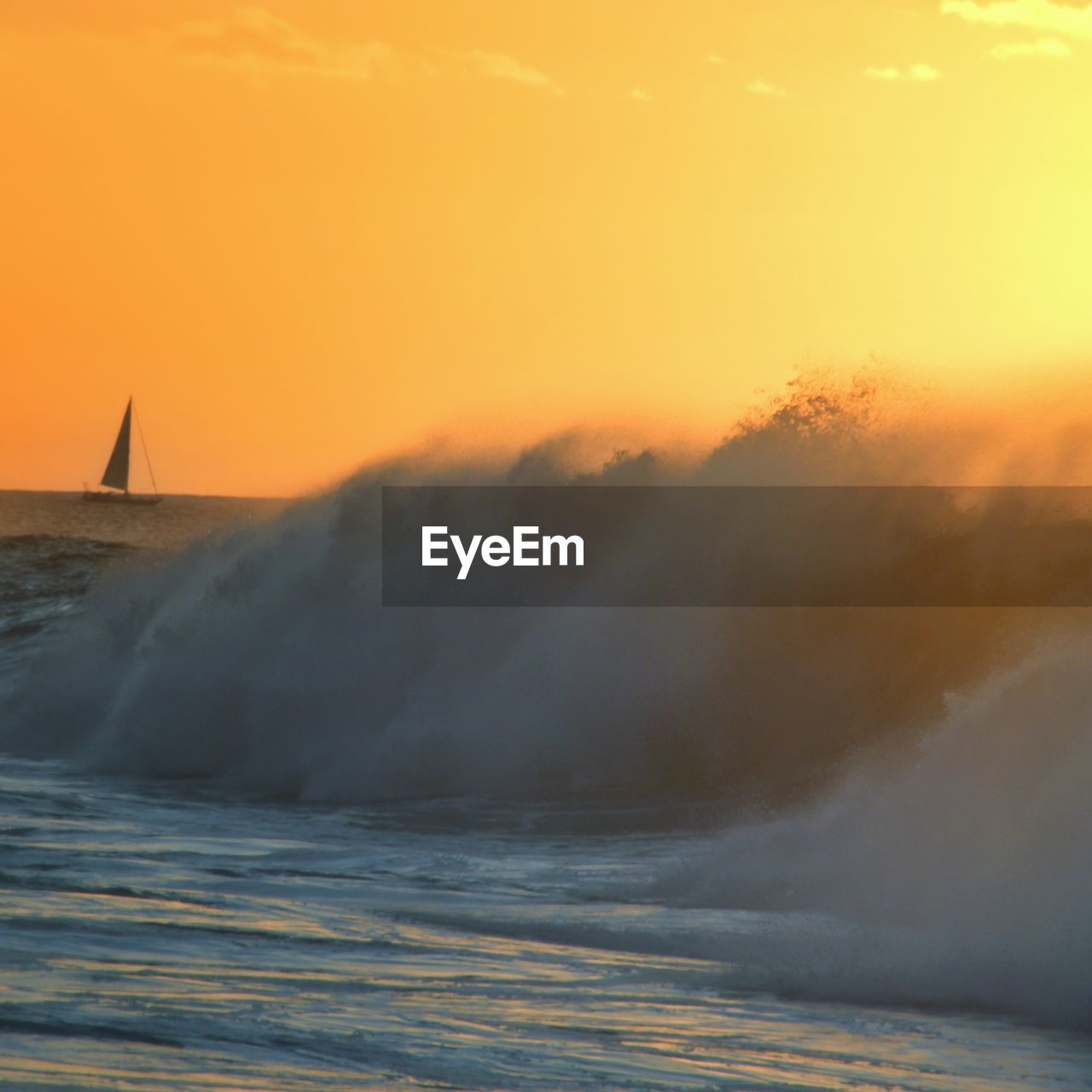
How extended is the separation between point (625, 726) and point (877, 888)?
635 cm

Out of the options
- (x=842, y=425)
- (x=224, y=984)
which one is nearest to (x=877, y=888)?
(x=224, y=984)

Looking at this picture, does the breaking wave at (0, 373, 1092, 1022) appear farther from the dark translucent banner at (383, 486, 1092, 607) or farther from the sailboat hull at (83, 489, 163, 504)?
the sailboat hull at (83, 489, 163, 504)

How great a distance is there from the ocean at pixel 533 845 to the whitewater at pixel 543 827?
3 centimetres

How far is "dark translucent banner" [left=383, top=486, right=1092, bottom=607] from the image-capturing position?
1576 centimetres

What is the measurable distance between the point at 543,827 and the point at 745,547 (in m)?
5.87

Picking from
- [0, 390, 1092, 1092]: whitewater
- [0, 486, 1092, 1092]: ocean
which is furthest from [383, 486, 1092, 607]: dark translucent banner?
[0, 486, 1092, 1092]: ocean

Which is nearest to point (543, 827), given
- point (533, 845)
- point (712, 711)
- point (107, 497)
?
point (533, 845)

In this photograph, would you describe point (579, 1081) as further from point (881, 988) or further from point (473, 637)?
point (473, 637)

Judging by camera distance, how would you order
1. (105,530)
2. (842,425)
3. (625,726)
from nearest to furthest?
(625,726) → (842,425) → (105,530)

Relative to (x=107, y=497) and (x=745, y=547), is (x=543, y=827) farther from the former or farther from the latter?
(x=107, y=497)

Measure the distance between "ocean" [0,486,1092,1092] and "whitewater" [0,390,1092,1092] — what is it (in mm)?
29

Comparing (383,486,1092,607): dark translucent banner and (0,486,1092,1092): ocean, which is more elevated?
(383,486,1092,607): dark translucent banner

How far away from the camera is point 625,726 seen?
1496cm

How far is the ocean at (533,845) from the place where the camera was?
6.29 metres
